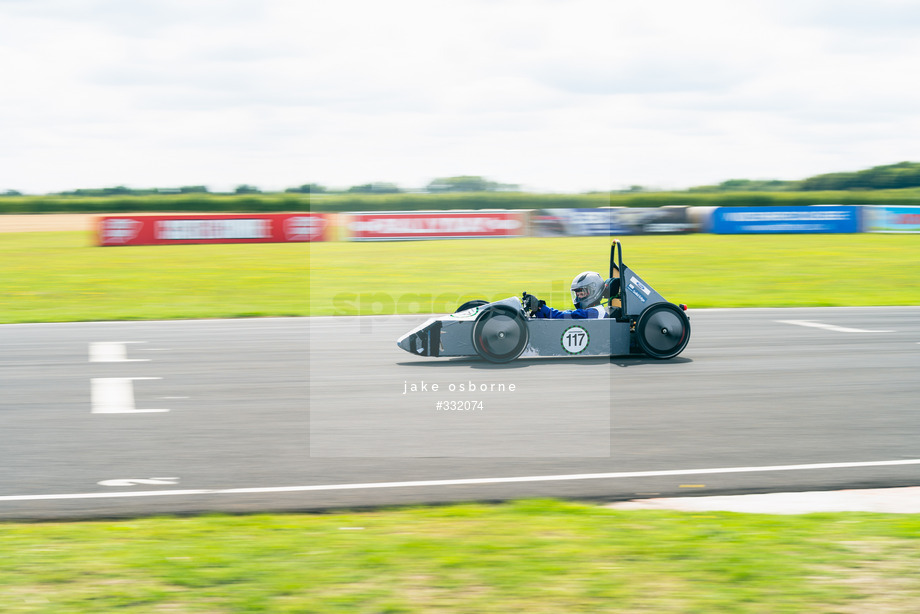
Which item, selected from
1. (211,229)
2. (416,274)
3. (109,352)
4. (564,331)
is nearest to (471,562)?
(564,331)

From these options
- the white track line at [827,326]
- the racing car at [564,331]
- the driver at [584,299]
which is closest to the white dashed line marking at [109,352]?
the racing car at [564,331]

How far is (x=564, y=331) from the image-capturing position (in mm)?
10242

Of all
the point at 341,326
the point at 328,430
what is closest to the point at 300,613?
the point at 328,430

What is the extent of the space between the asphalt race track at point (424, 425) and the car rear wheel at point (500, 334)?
22 centimetres

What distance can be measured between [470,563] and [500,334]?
584 cm

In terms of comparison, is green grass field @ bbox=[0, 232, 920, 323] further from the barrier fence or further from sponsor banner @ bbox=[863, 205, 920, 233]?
sponsor banner @ bbox=[863, 205, 920, 233]

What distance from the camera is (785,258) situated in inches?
1073

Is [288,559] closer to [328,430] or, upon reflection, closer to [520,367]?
[328,430]

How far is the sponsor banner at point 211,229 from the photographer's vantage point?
3409cm

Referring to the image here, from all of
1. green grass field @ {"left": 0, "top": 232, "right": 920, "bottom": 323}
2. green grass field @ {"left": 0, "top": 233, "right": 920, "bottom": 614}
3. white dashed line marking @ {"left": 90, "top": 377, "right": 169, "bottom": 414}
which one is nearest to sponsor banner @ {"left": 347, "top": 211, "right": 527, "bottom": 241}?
green grass field @ {"left": 0, "top": 232, "right": 920, "bottom": 323}

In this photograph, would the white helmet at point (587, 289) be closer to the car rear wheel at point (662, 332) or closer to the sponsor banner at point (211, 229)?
the car rear wheel at point (662, 332)

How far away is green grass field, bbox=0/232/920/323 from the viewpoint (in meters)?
18.1

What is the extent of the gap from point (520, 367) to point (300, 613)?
263 inches

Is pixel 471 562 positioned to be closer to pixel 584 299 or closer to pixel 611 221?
pixel 584 299
